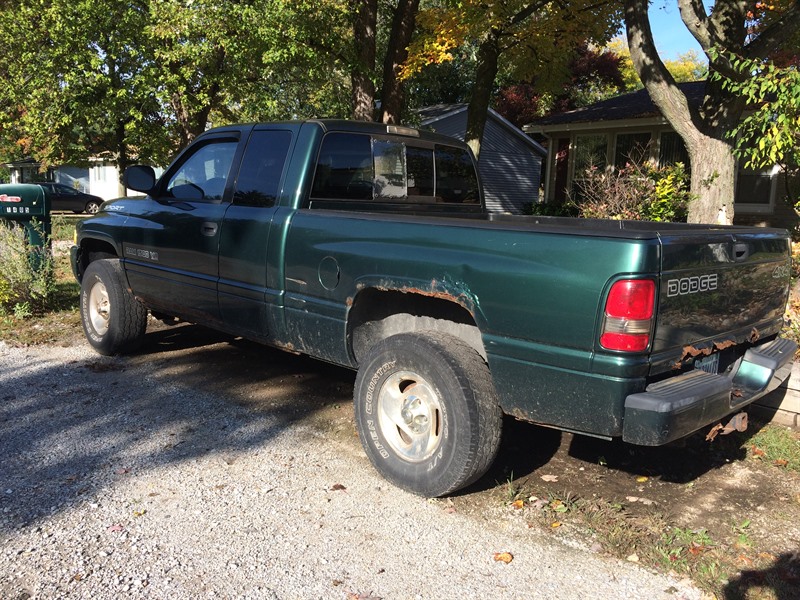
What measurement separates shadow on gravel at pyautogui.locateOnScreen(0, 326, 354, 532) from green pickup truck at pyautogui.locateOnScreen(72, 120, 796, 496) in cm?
64

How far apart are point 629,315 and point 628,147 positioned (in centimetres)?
1616

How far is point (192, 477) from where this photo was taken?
3830mm

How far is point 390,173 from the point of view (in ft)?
15.9

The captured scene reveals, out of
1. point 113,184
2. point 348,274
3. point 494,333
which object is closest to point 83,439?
point 348,274

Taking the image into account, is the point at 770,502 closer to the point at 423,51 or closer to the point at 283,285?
the point at 283,285

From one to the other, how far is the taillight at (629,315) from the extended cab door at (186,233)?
9.51ft

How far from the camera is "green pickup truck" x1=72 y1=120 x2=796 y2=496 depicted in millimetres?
2930

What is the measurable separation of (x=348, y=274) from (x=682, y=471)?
2.33m

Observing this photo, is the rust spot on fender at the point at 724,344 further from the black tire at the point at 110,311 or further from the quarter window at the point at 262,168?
the black tire at the point at 110,311

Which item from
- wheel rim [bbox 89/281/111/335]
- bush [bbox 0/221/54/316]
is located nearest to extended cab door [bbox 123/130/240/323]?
wheel rim [bbox 89/281/111/335]

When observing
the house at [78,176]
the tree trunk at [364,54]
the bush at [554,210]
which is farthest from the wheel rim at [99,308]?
the house at [78,176]

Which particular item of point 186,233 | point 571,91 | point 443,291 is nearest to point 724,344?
point 443,291

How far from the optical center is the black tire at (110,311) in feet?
19.3

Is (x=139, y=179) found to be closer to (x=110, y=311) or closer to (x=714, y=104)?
(x=110, y=311)
